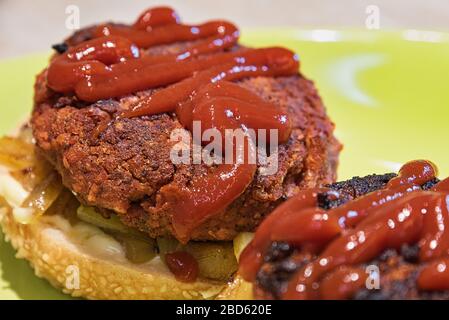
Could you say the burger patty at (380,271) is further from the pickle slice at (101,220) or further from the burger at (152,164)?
the pickle slice at (101,220)

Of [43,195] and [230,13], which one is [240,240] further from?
[230,13]

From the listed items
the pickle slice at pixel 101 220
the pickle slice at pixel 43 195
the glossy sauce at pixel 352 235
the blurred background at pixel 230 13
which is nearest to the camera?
the glossy sauce at pixel 352 235

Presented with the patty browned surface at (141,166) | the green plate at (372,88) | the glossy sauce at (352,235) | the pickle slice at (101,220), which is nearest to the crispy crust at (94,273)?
the pickle slice at (101,220)

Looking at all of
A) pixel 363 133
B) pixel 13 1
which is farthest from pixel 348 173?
pixel 13 1

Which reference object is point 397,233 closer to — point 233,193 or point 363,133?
point 233,193

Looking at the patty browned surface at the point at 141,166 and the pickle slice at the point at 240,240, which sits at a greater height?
the patty browned surface at the point at 141,166

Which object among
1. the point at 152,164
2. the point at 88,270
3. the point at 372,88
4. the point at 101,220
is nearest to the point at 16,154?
the point at 101,220
